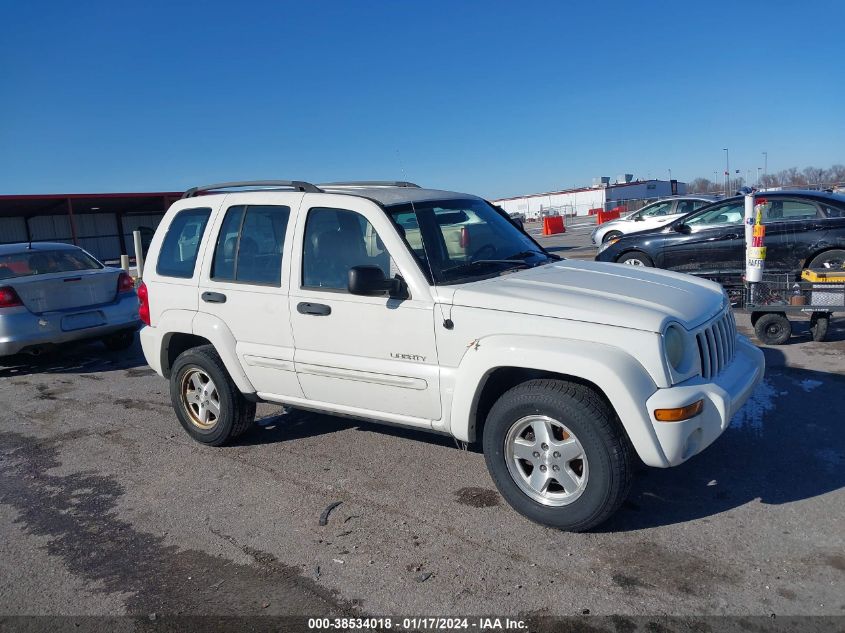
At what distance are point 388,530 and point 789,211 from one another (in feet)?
27.9

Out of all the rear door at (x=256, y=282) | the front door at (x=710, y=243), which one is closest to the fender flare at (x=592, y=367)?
the rear door at (x=256, y=282)

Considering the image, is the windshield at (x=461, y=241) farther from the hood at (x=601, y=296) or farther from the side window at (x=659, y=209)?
the side window at (x=659, y=209)

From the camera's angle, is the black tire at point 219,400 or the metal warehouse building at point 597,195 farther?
the metal warehouse building at point 597,195

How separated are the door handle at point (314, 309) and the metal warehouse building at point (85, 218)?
28596 mm

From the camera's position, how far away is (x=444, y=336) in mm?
4113

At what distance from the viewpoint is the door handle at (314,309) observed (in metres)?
4.55

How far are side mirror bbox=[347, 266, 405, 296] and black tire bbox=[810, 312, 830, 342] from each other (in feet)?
18.9

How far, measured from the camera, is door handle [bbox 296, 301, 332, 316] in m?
4.55

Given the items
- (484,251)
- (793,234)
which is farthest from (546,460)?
(793,234)

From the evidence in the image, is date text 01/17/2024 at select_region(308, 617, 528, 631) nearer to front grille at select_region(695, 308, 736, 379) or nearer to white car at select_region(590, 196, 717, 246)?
front grille at select_region(695, 308, 736, 379)

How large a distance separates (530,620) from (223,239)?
3490mm

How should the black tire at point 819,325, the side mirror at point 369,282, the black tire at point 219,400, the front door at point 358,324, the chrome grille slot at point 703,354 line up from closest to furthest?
1. the chrome grille slot at point 703,354
2. the side mirror at point 369,282
3. the front door at point 358,324
4. the black tire at point 219,400
5. the black tire at point 819,325

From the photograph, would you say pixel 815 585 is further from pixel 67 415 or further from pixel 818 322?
pixel 67 415

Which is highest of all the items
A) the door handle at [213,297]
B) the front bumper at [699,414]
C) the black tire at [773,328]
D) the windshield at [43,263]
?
the windshield at [43,263]
